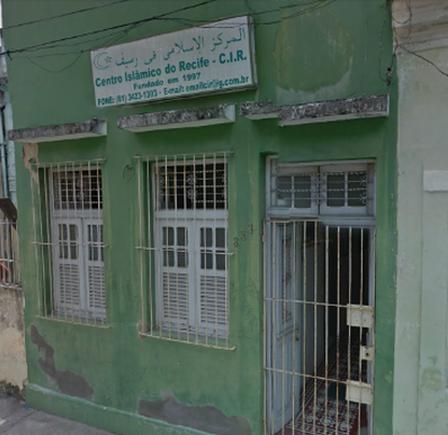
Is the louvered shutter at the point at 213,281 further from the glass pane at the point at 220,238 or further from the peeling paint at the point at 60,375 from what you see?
the peeling paint at the point at 60,375

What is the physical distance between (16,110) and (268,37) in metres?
3.23

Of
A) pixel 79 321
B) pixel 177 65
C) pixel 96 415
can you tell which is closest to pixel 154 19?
pixel 177 65

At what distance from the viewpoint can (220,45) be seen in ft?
12.4

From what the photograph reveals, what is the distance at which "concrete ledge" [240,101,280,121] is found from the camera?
11.7ft

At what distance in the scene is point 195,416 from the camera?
4246 millimetres

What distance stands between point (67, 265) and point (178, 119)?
7.84 ft

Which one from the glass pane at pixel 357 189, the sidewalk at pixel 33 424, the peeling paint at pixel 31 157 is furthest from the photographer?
the peeling paint at pixel 31 157

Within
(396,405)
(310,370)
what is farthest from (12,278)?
(396,405)

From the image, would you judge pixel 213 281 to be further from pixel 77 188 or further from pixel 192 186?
pixel 77 188

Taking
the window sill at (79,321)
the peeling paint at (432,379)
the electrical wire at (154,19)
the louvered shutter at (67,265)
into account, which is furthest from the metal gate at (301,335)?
the louvered shutter at (67,265)

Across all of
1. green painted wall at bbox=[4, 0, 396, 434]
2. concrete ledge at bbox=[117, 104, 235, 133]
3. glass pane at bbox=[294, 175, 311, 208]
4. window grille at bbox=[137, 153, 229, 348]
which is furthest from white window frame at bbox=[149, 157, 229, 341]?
glass pane at bbox=[294, 175, 311, 208]

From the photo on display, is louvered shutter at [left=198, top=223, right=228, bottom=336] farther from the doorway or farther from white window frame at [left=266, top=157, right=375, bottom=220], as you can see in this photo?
white window frame at [left=266, top=157, right=375, bottom=220]

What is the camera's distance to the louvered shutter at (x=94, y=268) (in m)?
4.88

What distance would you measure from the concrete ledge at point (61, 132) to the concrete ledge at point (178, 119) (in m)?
0.32
